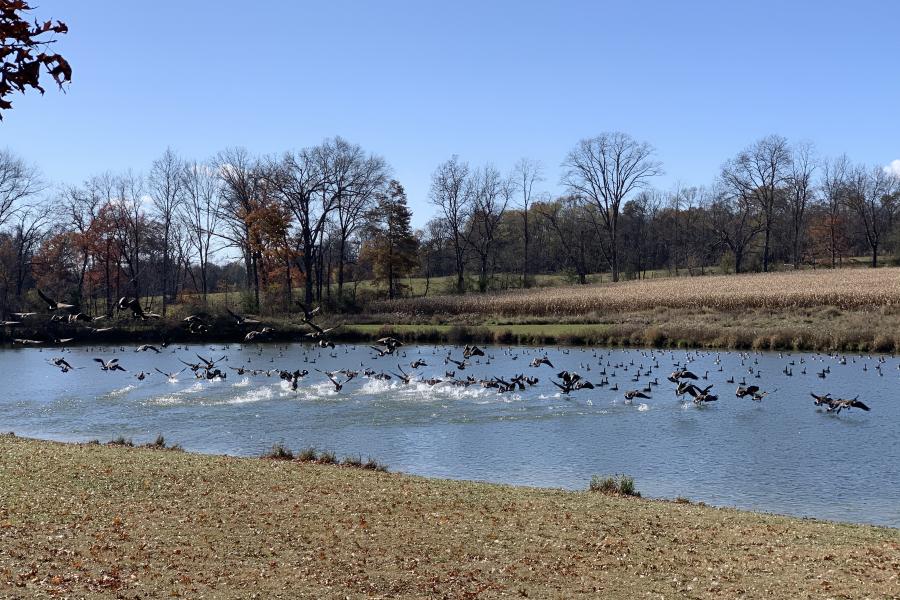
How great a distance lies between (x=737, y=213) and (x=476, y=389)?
78.6m

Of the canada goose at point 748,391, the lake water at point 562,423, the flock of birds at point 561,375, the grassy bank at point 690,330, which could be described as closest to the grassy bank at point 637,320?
the grassy bank at point 690,330

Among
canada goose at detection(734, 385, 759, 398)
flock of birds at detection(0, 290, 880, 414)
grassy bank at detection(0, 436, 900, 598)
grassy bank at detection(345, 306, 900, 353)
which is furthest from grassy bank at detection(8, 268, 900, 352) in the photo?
grassy bank at detection(0, 436, 900, 598)

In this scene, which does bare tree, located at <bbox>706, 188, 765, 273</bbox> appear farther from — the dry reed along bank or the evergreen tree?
the evergreen tree

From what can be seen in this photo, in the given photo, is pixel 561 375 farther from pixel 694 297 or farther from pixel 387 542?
pixel 694 297

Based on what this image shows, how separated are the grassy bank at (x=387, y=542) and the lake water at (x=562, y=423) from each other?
390 cm

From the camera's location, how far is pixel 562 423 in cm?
2458

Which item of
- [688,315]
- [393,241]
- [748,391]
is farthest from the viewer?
[393,241]

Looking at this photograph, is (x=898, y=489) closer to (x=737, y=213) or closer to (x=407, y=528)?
(x=407, y=528)

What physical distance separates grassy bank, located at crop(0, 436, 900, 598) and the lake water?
3.90 metres

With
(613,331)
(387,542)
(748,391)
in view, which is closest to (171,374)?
(613,331)

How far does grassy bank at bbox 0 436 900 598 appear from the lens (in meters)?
9.23

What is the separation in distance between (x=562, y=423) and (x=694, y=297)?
34.8 metres

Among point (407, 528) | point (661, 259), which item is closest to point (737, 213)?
point (661, 259)

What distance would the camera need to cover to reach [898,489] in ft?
53.9
